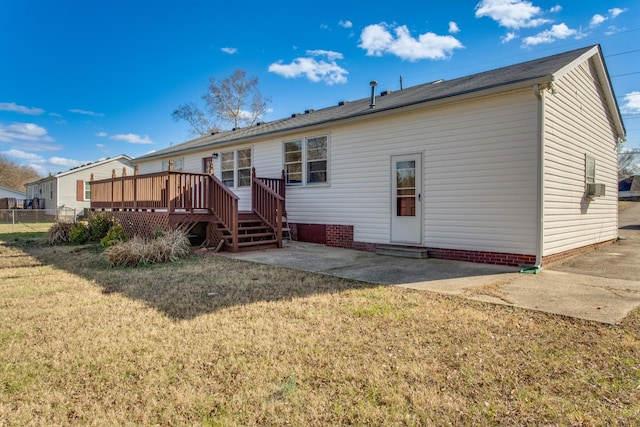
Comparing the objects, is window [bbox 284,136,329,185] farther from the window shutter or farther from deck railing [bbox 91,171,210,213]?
the window shutter

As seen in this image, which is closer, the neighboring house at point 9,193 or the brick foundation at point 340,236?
the brick foundation at point 340,236

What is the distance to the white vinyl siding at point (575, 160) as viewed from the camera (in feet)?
22.6

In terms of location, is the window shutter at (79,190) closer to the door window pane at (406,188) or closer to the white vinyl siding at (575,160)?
the door window pane at (406,188)

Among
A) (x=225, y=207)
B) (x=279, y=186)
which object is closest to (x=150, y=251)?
(x=225, y=207)

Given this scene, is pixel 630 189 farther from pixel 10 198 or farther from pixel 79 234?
pixel 10 198

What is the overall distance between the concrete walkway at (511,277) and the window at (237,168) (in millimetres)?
4336

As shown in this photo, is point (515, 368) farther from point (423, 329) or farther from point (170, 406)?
point (170, 406)

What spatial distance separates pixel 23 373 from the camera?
2602 millimetres

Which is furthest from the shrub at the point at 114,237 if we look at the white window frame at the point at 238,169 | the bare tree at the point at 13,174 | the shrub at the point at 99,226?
the bare tree at the point at 13,174

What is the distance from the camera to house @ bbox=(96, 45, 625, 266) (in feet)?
21.5

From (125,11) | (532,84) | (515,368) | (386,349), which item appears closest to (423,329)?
(386,349)

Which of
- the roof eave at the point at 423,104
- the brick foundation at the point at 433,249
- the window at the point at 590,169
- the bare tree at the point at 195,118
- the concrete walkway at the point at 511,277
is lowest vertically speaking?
the concrete walkway at the point at 511,277

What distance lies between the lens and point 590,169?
8.88 meters

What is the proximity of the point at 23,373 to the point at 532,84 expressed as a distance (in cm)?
744
